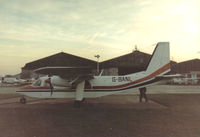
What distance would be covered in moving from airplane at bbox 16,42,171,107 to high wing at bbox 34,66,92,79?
2.41 ft

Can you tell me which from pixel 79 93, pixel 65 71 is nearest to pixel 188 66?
pixel 79 93

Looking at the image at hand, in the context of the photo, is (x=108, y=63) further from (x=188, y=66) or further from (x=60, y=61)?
(x=188, y=66)

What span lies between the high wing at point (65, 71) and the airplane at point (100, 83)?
2.41 feet

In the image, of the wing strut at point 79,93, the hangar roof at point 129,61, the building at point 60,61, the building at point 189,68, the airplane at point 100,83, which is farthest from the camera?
the building at point 189,68

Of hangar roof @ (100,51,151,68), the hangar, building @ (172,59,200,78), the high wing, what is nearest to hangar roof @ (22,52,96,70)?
the hangar

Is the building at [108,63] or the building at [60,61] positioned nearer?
the building at [60,61]

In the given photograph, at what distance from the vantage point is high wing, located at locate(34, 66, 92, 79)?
31.7 ft

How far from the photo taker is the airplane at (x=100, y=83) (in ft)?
39.9

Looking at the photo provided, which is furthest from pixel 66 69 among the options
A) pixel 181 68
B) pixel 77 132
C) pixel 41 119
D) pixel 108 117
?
pixel 181 68

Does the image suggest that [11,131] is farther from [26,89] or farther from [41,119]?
[26,89]

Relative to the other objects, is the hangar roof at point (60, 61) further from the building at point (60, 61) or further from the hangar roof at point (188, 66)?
the hangar roof at point (188, 66)

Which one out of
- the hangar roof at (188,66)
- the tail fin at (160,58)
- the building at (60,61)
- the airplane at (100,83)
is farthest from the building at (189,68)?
the airplane at (100,83)

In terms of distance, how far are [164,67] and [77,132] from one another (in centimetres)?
881

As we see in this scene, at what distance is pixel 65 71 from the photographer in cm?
1034
